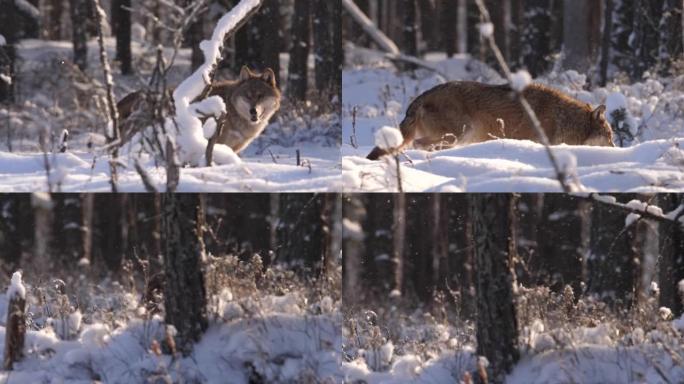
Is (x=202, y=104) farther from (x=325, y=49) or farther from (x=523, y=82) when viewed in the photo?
(x=523, y=82)

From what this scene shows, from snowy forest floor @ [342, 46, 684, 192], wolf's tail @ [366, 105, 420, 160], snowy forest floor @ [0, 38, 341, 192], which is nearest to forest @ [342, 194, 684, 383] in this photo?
snowy forest floor @ [342, 46, 684, 192]

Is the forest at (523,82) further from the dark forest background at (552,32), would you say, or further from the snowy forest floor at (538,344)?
the snowy forest floor at (538,344)

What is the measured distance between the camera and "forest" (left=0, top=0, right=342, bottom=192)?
646 cm

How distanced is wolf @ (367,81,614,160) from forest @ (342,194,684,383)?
779 millimetres

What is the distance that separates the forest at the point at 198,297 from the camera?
269 inches

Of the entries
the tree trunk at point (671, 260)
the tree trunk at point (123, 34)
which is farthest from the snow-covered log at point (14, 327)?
the tree trunk at point (671, 260)

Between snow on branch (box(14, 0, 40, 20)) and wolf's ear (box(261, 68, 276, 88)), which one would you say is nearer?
wolf's ear (box(261, 68, 276, 88))

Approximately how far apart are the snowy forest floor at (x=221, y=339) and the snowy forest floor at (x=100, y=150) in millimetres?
602

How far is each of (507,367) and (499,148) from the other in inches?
54.6

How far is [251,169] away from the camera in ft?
22.4

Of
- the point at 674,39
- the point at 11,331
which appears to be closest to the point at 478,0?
the point at 11,331

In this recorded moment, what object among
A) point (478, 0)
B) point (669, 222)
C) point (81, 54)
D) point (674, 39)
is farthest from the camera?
point (81, 54)

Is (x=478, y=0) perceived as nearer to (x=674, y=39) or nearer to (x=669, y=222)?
(x=669, y=222)

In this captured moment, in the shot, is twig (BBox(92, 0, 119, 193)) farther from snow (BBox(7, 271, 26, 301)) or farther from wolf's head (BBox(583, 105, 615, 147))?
wolf's head (BBox(583, 105, 615, 147))
